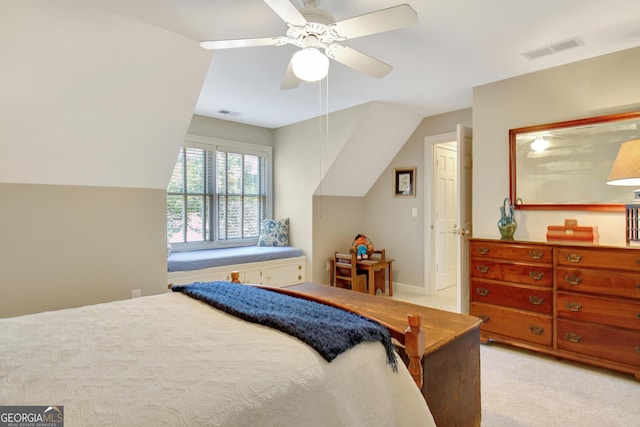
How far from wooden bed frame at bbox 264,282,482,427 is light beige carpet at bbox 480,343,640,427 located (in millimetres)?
487

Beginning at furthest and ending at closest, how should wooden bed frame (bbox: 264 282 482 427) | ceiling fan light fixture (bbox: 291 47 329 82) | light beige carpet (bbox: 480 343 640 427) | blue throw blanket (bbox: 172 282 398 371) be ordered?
1. light beige carpet (bbox: 480 343 640 427)
2. ceiling fan light fixture (bbox: 291 47 329 82)
3. wooden bed frame (bbox: 264 282 482 427)
4. blue throw blanket (bbox: 172 282 398 371)

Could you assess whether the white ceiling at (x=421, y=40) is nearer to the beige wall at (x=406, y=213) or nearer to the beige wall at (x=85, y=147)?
the beige wall at (x=85, y=147)

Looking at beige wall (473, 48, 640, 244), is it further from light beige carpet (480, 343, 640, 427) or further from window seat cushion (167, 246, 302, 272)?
window seat cushion (167, 246, 302, 272)

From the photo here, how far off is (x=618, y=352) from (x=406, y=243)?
272cm

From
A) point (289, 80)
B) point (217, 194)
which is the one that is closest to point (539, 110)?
point (289, 80)

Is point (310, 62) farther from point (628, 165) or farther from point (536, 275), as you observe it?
point (536, 275)

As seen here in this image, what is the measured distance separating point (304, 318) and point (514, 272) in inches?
87.1

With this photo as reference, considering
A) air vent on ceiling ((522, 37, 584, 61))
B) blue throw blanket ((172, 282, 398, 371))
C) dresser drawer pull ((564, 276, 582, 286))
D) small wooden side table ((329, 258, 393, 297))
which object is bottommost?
small wooden side table ((329, 258, 393, 297))

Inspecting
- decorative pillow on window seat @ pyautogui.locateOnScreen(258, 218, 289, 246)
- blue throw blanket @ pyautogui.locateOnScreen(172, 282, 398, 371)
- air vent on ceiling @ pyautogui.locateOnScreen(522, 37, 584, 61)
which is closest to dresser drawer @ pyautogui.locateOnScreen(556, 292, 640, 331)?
air vent on ceiling @ pyautogui.locateOnScreen(522, 37, 584, 61)

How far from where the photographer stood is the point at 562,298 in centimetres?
254

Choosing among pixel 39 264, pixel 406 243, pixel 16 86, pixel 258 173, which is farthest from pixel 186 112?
pixel 406 243

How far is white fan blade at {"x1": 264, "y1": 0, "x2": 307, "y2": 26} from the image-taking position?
1494mm
